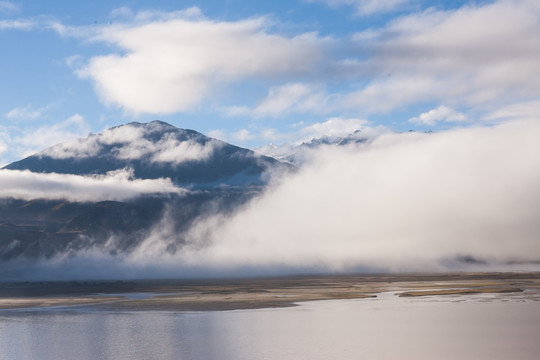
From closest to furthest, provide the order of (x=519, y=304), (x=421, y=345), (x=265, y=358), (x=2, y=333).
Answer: (x=265, y=358), (x=421, y=345), (x=2, y=333), (x=519, y=304)

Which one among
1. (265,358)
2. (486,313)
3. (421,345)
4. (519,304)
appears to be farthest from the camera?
(519,304)

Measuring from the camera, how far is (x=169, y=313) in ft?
348

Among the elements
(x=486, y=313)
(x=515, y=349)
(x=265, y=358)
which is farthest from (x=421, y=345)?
(x=486, y=313)

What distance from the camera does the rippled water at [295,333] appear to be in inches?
2530

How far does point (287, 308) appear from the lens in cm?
11050

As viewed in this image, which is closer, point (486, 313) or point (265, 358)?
point (265, 358)

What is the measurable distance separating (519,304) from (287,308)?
129 ft

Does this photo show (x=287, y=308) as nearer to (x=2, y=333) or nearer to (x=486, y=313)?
(x=486, y=313)

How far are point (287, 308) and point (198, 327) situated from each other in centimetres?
2784

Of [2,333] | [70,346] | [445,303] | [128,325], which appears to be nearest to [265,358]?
[70,346]

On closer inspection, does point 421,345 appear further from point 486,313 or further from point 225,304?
point 225,304

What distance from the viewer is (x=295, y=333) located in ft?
255

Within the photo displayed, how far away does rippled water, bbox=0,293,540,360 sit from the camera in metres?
64.2

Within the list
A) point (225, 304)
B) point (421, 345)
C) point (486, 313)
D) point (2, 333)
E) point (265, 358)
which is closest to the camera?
point (265, 358)
